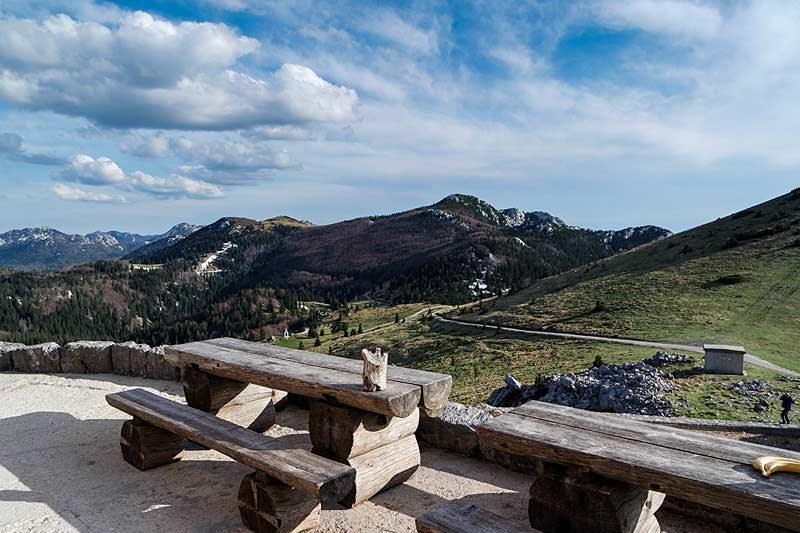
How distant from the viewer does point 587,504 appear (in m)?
4.05

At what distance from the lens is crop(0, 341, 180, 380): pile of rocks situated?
1088 cm

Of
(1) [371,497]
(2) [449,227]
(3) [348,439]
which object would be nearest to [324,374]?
(3) [348,439]

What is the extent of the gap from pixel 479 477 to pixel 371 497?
138cm

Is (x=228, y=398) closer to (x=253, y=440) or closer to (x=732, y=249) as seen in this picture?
(x=253, y=440)

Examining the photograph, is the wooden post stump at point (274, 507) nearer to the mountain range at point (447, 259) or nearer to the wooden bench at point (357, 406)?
the wooden bench at point (357, 406)

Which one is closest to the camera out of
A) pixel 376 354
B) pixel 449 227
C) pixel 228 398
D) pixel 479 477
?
pixel 376 354

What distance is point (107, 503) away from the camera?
5.54 metres

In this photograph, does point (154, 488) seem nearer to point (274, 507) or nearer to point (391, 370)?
point (274, 507)

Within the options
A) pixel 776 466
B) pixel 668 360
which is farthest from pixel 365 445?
pixel 668 360

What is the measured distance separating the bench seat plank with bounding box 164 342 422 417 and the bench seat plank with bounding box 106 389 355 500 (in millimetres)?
601

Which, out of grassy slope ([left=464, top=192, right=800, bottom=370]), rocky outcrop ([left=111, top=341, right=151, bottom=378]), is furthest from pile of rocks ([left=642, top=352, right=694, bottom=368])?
rocky outcrop ([left=111, top=341, right=151, bottom=378])

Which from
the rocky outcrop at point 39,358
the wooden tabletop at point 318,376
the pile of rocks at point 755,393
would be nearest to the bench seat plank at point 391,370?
the wooden tabletop at point 318,376

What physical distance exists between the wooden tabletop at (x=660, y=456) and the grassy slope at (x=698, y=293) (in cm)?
2371

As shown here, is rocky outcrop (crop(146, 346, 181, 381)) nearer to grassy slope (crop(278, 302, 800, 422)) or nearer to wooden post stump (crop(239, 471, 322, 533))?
wooden post stump (crop(239, 471, 322, 533))
